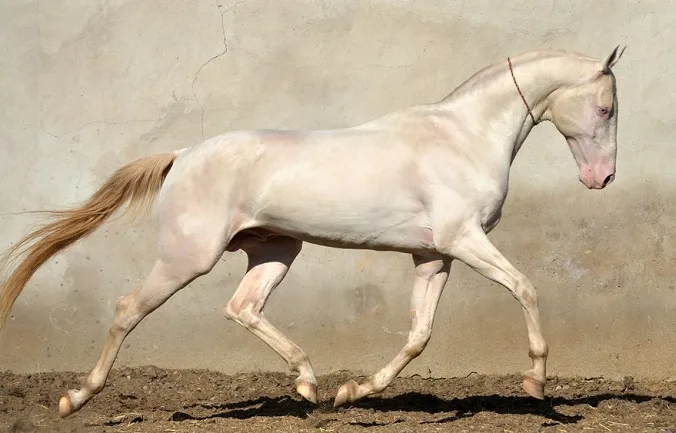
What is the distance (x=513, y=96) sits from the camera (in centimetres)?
520

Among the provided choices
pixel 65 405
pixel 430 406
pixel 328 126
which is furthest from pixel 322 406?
pixel 328 126

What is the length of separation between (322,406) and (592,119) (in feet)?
7.14

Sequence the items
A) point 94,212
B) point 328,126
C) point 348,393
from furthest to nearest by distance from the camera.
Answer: point 328,126 → point 94,212 → point 348,393

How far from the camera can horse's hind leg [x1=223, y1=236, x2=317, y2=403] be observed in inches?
204

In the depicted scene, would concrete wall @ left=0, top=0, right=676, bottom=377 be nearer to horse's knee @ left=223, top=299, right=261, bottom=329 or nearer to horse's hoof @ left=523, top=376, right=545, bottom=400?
horse's knee @ left=223, top=299, right=261, bottom=329

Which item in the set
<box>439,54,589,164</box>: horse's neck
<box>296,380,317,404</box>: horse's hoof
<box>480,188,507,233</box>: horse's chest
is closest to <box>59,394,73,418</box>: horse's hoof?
<box>296,380,317,404</box>: horse's hoof

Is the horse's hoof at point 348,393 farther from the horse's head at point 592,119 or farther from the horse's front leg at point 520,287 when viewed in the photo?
the horse's head at point 592,119

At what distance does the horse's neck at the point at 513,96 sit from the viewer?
516cm

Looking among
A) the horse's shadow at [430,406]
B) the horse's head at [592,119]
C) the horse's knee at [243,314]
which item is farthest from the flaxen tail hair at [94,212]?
the horse's head at [592,119]

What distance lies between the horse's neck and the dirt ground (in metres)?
1.38

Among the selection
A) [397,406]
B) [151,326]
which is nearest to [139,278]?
[151,326]

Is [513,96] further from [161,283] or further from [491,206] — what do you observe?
[161,283]

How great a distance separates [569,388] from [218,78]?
3060 mm

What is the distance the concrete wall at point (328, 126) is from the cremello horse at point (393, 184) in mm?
1731
